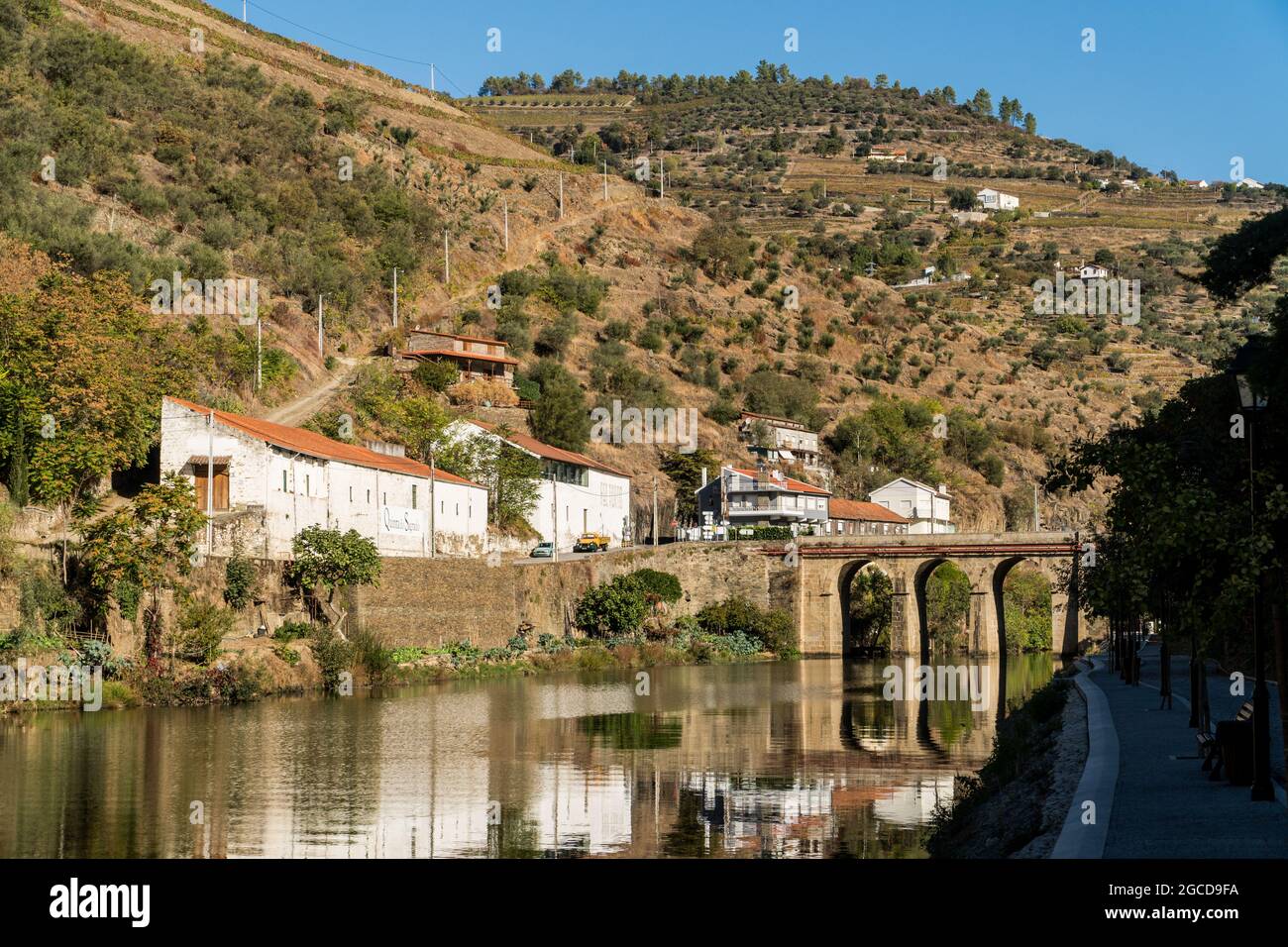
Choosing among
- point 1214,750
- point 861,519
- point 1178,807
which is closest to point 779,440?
point 861,519

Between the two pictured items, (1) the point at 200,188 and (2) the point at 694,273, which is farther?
(2) the point at 694,273

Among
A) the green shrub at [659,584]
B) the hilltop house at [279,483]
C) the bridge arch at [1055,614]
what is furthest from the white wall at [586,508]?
the bridge arch at [1055,614]

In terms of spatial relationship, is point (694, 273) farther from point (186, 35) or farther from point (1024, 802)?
point (1024, 802)

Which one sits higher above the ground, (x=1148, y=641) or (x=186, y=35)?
(x=186, y=35)

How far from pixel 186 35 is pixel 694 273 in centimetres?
5025

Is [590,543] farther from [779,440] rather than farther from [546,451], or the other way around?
[779,440]

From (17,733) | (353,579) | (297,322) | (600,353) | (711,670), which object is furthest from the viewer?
(600,353)

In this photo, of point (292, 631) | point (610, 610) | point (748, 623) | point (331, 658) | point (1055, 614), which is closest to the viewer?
point (331, 658)

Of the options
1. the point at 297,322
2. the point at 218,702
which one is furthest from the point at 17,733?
the point at 297,322

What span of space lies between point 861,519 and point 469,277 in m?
40.2

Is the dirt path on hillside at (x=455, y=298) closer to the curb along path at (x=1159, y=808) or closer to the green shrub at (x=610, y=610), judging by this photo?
the green shrub at (x=610, y=610)

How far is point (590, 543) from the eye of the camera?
292ft

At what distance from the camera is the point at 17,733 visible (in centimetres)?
3838

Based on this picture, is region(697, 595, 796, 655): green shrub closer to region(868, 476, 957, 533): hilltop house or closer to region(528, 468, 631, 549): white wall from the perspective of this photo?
region(528, 468, 631, 549): white wall
